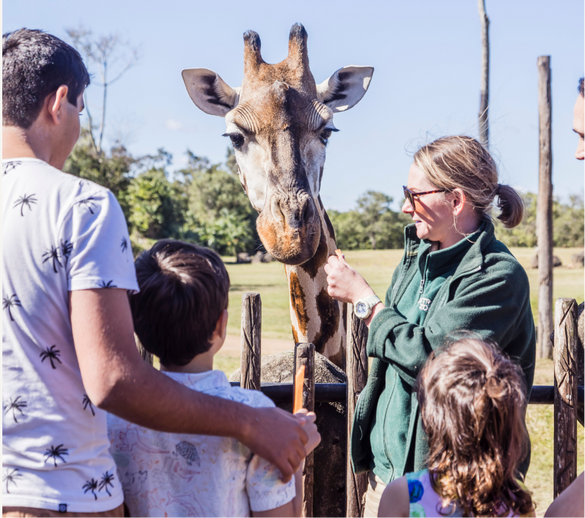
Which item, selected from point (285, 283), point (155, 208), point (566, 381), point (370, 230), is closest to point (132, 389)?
point (566, 381)

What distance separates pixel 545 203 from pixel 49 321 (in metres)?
9.73

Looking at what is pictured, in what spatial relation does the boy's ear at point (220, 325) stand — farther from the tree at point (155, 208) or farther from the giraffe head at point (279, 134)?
the tree at point (155, 208)

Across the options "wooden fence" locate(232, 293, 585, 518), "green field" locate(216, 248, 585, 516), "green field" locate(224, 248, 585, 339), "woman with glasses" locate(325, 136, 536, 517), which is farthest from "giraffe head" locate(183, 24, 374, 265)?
"green field" locate(224, 248, 585, 339)

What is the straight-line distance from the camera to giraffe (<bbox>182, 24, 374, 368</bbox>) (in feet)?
10.1

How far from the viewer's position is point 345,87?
153 inches

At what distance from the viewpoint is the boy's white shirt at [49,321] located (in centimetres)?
122

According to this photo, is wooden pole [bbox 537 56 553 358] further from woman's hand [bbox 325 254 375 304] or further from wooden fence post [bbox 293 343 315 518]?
woman's hand [bbox 325 254 375 304]

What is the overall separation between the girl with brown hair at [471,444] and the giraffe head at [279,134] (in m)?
1.64

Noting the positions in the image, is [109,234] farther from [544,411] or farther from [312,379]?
[544,411]

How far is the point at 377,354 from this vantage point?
1886 millimetres

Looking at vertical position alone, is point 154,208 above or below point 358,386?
above

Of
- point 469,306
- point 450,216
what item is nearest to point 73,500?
point 469,306

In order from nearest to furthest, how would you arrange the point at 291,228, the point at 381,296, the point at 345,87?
1. the point at 291,228
2. the point at 345,87
3. the point at 381,296

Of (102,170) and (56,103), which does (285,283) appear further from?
(56,103)
